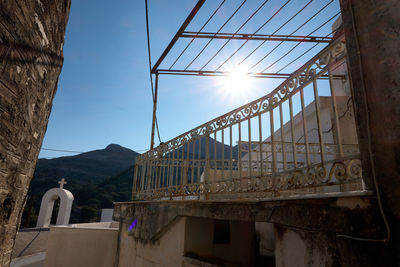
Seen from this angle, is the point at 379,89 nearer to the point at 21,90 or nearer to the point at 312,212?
the point at 312,212

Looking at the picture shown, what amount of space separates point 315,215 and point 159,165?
13.4ft

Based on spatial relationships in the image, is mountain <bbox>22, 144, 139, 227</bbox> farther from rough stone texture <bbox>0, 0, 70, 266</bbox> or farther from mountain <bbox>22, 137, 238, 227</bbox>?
rough stone texture <bbox>0, 0, 70, 266</bbox>

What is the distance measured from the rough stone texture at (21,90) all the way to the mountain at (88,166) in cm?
5445

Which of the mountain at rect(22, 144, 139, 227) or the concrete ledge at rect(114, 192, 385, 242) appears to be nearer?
the concrete ledge at rect(114, 192, 385, 242)

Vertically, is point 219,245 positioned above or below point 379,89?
below

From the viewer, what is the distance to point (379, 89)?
1.66m

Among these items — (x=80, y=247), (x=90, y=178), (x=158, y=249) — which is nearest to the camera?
(x=158, y=249)

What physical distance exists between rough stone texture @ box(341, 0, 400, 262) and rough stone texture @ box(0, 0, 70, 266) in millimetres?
2413

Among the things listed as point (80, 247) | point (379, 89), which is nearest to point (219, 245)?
point (379, 89)

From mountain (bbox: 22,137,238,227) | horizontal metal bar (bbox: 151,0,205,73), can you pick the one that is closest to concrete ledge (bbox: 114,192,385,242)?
horizontal metal bar (bbox: 151,0,205,73)

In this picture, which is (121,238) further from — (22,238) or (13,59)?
(22,238)

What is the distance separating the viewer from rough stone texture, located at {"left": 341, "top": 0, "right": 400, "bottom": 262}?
1.50 metres

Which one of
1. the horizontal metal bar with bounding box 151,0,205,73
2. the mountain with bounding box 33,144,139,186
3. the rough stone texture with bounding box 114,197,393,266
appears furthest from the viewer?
the mountain with bounding box 33,144,139,186

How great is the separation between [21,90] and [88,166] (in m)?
67.3
